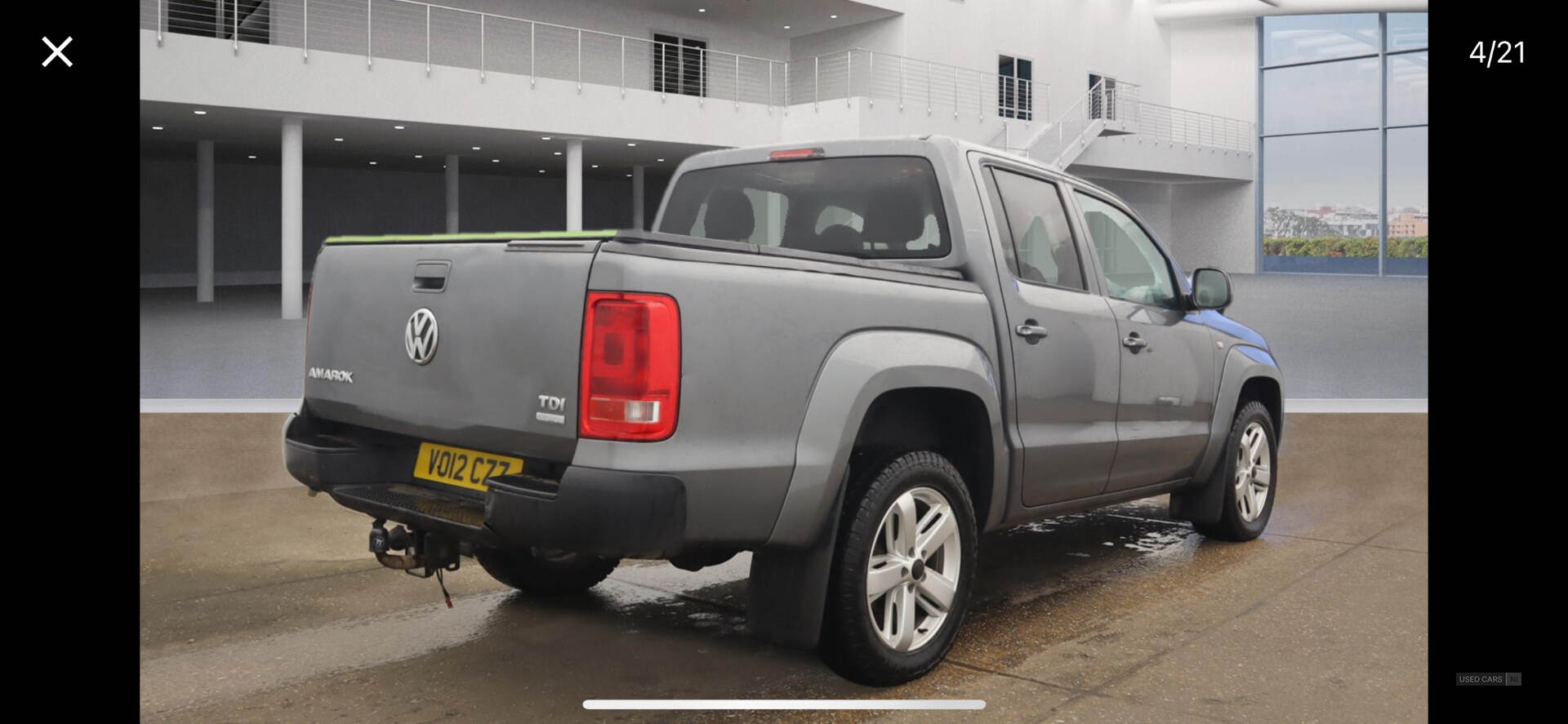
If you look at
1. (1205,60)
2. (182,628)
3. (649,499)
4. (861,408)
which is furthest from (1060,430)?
(1205,60)

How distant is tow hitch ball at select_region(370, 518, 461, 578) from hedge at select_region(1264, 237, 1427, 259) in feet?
142

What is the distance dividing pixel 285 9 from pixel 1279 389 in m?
22.2

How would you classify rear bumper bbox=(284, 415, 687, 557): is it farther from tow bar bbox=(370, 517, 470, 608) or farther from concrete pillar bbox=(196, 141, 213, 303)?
concrete pillar bbox=(196, 141, 213, 303)

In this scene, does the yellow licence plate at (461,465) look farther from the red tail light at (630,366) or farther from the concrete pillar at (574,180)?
the concrete pillar at (574,180)

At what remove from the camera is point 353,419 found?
152 inches

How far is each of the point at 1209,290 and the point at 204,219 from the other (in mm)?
25598

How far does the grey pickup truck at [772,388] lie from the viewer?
317cm

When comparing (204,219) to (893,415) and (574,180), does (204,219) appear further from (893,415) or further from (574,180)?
(893,415)

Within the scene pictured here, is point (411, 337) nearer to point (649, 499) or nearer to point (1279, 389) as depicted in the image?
point (649, 499)

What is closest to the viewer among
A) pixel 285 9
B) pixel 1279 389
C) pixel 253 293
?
pixel 1279 389

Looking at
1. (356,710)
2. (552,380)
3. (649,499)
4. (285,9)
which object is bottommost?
(356,710)

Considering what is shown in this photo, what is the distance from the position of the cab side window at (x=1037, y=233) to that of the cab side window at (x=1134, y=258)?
24 cm

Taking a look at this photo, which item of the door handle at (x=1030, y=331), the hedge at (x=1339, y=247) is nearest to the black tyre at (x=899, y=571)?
the door handle at (x=1030, y=331)

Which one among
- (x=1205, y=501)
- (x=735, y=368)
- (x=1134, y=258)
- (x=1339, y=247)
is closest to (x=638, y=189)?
(x=1339, y=247)
